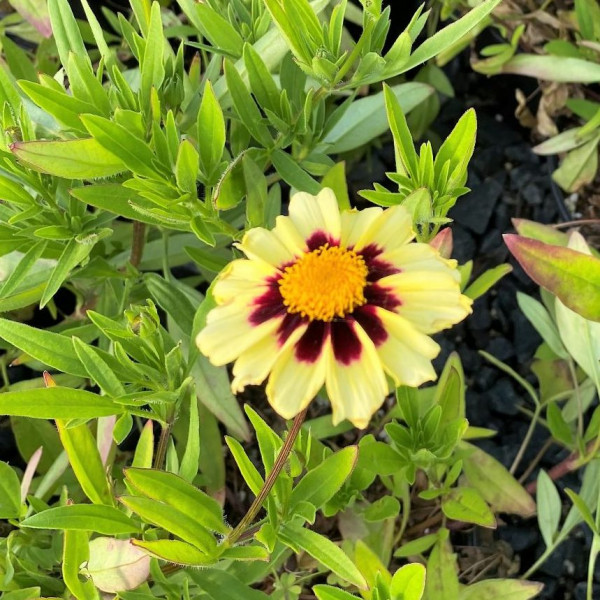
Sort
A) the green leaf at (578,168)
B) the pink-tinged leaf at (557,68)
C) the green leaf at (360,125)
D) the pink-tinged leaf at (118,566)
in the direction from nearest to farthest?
the pink-tinged leaf at (118,566)
the green leaf at (360,125)
the pink-tinged leaf at (557,68)
the green leaf at (578,168)

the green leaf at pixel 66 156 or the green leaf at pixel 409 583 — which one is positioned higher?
the green leaf at pixel 66 156

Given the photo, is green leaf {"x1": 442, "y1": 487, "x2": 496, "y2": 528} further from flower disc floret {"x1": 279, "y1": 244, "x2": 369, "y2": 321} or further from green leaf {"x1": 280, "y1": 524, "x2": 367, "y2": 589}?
flower disc floret {"x1": 279, "y1": 244, "x2": 369, "y2": 321}

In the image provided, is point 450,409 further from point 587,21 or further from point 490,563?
point 587,21

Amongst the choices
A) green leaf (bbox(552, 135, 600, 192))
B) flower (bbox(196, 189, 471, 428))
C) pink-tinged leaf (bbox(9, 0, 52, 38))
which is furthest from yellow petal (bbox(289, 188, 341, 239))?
green leaf (bbox(552, 135, 600, 192))

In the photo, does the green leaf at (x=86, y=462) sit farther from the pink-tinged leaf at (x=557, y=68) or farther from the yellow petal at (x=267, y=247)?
the pink-tinged leaf at (x=557, y=68)

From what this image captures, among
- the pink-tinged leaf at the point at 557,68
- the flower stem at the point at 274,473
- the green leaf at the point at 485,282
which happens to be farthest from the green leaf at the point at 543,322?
the flower stem at the point at 274,473

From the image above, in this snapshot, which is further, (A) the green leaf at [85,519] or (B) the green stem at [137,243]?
(B) the green stem at [137,243]
